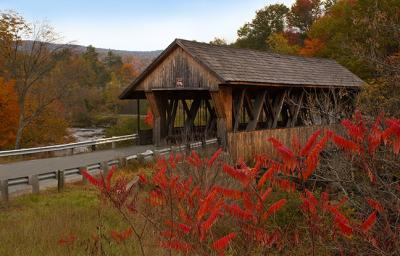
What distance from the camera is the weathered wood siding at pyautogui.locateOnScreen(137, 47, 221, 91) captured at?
56.1 feet

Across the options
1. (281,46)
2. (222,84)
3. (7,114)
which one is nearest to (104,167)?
(222,84)

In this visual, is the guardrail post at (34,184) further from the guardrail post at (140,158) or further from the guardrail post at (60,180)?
the guardrail post at (140,158)

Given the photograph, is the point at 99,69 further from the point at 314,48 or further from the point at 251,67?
the point at 251,67

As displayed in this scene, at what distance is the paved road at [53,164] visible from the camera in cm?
1401

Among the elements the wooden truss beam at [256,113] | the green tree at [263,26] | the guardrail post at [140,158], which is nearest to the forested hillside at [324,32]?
the green tree at [263,26]

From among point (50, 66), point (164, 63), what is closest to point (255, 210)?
point (164, 63)

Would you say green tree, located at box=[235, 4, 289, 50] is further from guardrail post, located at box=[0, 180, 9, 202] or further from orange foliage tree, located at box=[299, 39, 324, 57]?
guardrail post, located at box=[0, 180, 9, 202]

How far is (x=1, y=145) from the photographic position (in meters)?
29.6

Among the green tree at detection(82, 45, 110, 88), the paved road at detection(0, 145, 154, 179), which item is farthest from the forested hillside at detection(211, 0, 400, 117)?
the green tree at detection(82, 45, 110, 88)

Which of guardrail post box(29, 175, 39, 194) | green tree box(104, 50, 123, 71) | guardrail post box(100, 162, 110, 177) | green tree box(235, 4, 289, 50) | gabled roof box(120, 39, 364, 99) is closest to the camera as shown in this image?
guardrail post box(29, 175, 39, 194)

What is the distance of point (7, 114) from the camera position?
99.1ft

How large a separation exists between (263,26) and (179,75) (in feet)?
154

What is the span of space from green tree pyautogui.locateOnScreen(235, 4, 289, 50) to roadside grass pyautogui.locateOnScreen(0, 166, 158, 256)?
51.5 m

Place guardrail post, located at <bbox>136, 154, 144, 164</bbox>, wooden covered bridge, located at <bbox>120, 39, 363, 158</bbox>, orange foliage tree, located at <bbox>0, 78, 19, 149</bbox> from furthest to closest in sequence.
→ orange foliage tree, located at <bbox>0, 78, 19, 149</bbox> < wooden covered bridge, located at <bbox>120, 39, 363, 158</bbox> < guardrail post, located at <bbox>136, 154, 144, 164</bbox>
